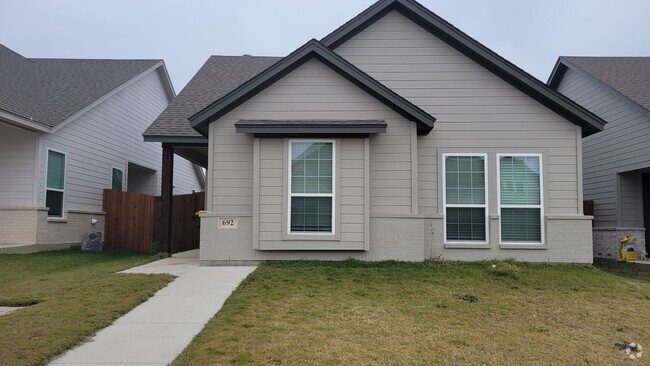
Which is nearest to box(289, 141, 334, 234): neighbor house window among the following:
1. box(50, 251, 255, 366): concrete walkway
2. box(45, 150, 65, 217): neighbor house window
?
box(50, 251, 255, 366): concrete walkway

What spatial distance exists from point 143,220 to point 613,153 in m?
13.8

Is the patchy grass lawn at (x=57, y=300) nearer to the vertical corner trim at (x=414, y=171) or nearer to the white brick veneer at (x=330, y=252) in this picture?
the white brick veneer at (x=330, y=252)

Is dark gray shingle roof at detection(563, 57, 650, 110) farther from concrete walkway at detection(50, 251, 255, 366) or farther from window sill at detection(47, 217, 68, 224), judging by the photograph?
window sill at detection(47, 217, 68, 224)

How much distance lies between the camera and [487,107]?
34.8 feet

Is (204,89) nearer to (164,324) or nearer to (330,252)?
(330,252)

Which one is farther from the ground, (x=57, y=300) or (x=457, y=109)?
(x=457, y=109)

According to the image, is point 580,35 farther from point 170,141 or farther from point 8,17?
point 8,17

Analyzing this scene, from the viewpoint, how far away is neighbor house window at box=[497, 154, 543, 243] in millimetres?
10203

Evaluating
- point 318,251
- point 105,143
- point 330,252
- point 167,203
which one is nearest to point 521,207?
point 330,252

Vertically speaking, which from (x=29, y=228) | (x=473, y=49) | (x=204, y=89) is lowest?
(x=29, y=228)

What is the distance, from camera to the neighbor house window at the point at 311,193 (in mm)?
9312

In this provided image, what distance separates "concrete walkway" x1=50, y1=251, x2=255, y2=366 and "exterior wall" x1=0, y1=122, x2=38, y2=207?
210 inches

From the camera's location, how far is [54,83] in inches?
621

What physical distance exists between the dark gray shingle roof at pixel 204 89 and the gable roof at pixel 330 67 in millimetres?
2249
